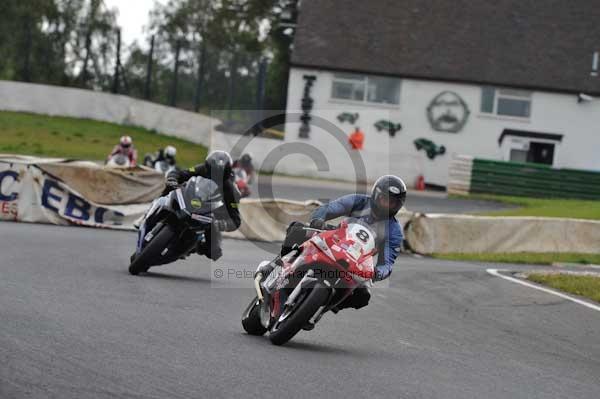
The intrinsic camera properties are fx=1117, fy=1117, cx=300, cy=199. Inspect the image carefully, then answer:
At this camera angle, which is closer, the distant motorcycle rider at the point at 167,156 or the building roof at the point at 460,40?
the distant motorcycle rider at the point at 167,156

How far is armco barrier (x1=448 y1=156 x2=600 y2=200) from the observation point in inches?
1527

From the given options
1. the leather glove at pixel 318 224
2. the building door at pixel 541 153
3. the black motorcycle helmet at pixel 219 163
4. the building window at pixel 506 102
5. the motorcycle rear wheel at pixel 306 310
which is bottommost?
the motorcycle rear wheel at pixel 306 310

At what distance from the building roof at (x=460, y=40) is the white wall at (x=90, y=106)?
6423 millimetres

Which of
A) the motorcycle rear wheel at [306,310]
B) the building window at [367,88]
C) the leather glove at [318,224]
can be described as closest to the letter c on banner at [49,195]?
the leather glove at [318,224]

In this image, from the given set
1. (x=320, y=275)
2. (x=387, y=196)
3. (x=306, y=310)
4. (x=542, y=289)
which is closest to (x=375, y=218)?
(x=387, y=196)

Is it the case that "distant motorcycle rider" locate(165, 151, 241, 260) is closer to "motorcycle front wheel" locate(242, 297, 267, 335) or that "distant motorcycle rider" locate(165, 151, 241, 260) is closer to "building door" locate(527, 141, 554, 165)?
"motorcycle front wheel" locate(242, 297, 267, 335)

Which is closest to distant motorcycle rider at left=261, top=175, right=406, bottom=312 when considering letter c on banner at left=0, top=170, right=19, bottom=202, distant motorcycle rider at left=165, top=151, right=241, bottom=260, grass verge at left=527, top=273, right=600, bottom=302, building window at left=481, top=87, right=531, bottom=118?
distant motorcycle rider at left=165, top=151, right=241, bottom=260

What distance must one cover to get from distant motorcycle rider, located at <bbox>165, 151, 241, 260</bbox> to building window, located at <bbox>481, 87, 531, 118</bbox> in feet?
106

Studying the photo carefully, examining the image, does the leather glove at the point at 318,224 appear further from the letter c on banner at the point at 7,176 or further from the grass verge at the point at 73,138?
the grass verge at the point at 73,138

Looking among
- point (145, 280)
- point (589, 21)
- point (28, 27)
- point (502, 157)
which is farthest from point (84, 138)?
point (145, 280)

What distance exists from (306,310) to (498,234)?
14.2 meters

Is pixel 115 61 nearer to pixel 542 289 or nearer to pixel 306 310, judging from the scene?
pixel 542 289

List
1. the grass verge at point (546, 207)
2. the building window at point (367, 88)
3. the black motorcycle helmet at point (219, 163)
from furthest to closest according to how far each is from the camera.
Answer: the building window at point (367, 88), the grass verge at point (546, 207), the black motorcycle helmet at point (219, 163)

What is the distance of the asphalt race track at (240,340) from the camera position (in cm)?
693
